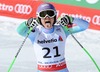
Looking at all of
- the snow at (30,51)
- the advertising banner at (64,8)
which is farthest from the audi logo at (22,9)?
the snow at (30,51)

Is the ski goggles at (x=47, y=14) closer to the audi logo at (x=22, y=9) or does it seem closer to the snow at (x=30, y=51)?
the snow at (x=30, y=51)

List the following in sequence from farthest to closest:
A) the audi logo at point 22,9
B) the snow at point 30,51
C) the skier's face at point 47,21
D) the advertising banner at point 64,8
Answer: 1. the audi logo at point 22,9
2. the advertising banner at point 64,8
3. the snow at point 30,51
4. the skier's face at point 47,21

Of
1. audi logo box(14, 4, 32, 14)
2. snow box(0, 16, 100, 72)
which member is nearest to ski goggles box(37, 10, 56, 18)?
snow box(0, 16, 100, 72)

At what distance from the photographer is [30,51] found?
8.53 meters

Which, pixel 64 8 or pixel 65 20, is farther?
pixel 64 8

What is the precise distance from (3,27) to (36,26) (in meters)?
5.57

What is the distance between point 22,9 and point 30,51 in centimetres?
270

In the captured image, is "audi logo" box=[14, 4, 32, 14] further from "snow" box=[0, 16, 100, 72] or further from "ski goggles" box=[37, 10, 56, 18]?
"ski goggles" box=[37, 10, 56, 18]

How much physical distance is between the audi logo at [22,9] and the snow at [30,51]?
0.27m

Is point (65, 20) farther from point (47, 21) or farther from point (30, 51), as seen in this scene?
point (30, 51)

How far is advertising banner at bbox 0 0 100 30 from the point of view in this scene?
1044 centimetres

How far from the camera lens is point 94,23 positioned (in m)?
10.4

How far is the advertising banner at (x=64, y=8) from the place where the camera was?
10.4m

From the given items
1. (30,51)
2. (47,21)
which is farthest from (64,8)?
(47,21)
